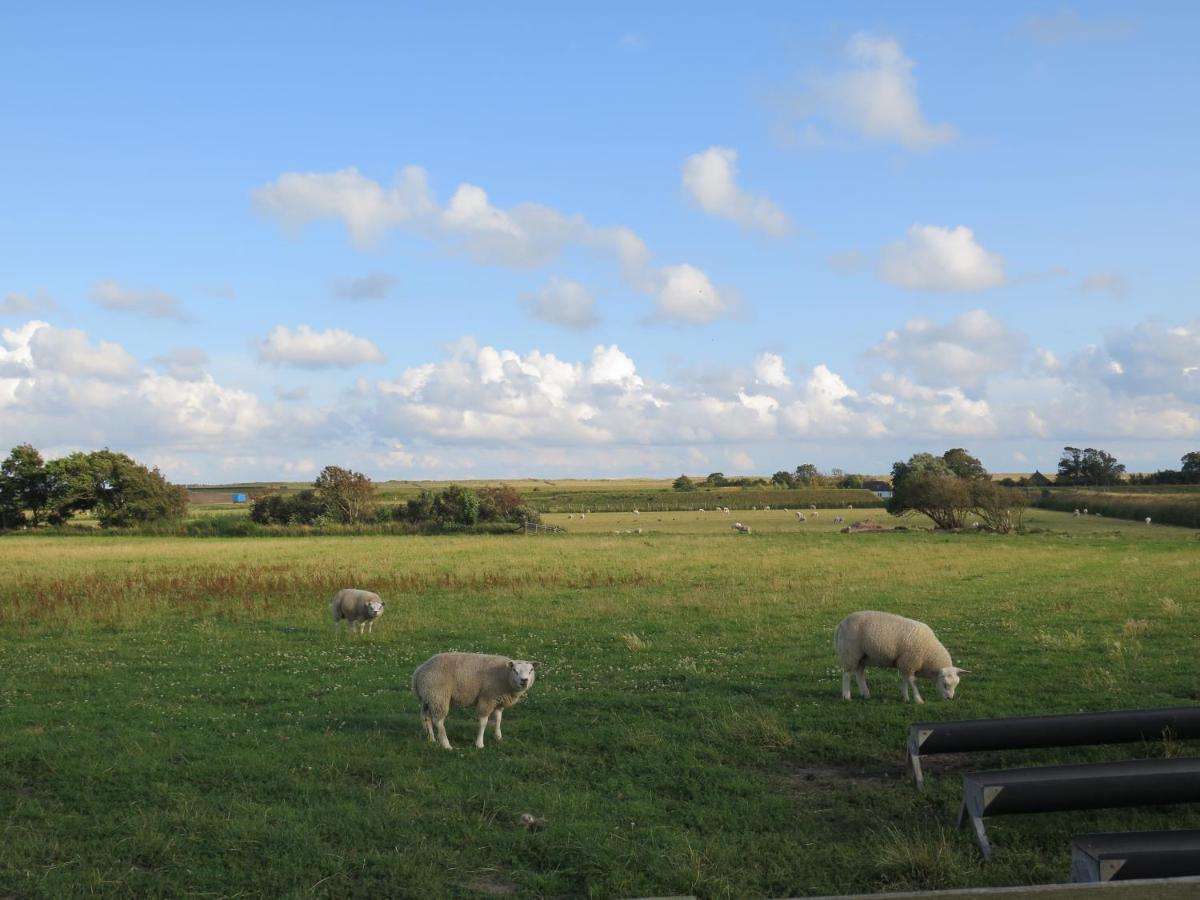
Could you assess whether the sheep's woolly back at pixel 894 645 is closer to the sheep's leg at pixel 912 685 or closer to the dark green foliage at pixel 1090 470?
the sheep's leg at pixel 912 685

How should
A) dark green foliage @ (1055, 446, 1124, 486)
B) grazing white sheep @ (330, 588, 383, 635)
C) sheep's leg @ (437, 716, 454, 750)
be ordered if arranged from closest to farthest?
1. sheep's leg @ (437, 716, 454, 750)
2. grazing white sheep @ (330, 588, 383, 635)
3. dark green foliage @ (1055, 446, 1124, 486)

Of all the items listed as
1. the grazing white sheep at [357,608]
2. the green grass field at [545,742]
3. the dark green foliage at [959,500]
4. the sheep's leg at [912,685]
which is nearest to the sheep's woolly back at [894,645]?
the sheep's leg at [912,685]

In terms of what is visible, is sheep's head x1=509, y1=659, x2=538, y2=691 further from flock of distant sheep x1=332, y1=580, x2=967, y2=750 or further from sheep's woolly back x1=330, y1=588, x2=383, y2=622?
sheep's woolly back x1=330, y1=588, x2=383, y2=622

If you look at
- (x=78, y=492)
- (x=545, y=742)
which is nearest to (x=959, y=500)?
(x=545, y=742)

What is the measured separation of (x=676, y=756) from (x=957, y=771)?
10.1 feet

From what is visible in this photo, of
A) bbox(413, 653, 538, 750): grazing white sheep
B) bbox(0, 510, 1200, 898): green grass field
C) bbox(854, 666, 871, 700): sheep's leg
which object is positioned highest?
bbox(413, 653, 538, 750): grazing white sheep

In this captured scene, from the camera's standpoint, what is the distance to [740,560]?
131 ft

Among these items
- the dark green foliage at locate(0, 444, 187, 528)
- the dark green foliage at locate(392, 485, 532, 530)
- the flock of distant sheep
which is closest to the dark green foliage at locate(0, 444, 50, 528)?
the dark green foliage at locate(0, 444, 187, 528)

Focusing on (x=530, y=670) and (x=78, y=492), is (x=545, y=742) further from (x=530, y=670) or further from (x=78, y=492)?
(x=78, y=492)

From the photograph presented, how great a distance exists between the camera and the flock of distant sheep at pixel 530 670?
1136cm

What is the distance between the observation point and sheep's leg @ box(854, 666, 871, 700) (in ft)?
44.1

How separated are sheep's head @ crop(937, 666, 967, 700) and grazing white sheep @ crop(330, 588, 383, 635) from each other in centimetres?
1246

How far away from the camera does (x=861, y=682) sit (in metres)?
13.6

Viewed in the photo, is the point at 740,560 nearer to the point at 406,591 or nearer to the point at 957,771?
the point at 406,591
